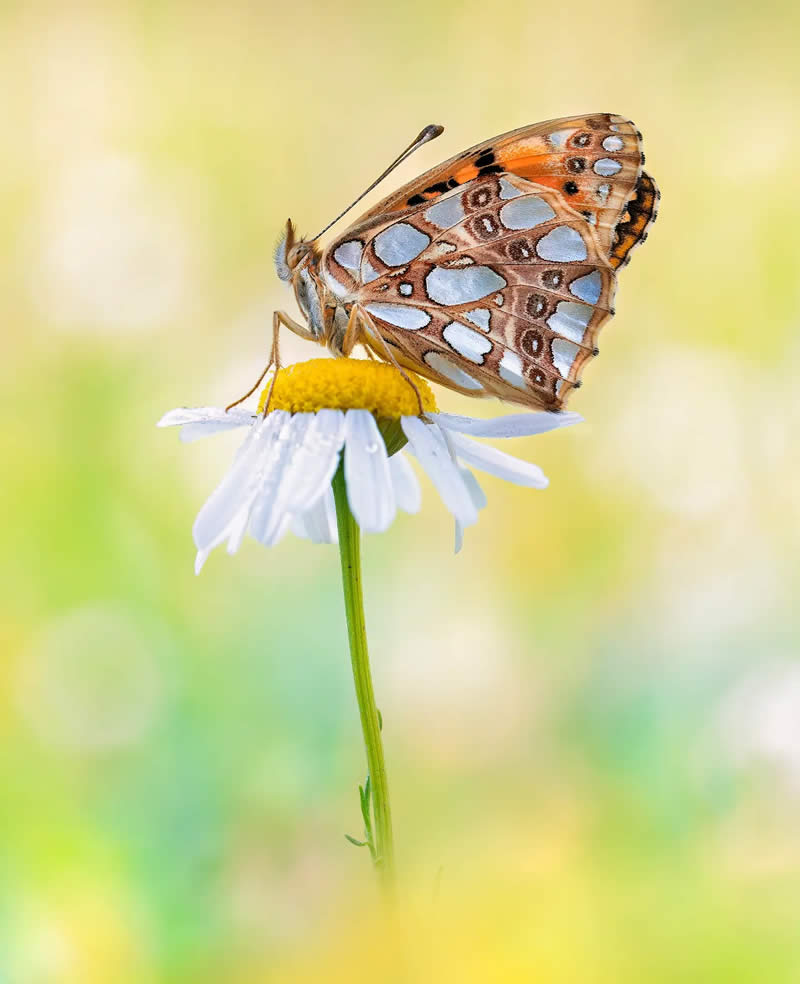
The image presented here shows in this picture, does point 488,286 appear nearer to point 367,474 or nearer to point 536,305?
point 536,305

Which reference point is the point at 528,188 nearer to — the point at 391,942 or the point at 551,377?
the point at 551,377

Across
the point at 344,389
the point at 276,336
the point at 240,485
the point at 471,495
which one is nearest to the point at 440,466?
the point at 471,495

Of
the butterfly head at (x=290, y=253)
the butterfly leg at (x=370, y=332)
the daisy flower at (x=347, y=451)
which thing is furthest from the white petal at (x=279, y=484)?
the butterfly head at (x=290, y=253)

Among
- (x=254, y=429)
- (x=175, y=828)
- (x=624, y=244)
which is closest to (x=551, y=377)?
(x=624, y=244)

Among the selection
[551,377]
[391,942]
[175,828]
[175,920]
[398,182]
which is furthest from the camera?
[398,182]

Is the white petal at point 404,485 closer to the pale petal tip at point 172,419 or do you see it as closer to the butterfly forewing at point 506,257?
the butterfly forewing at point 506,257
